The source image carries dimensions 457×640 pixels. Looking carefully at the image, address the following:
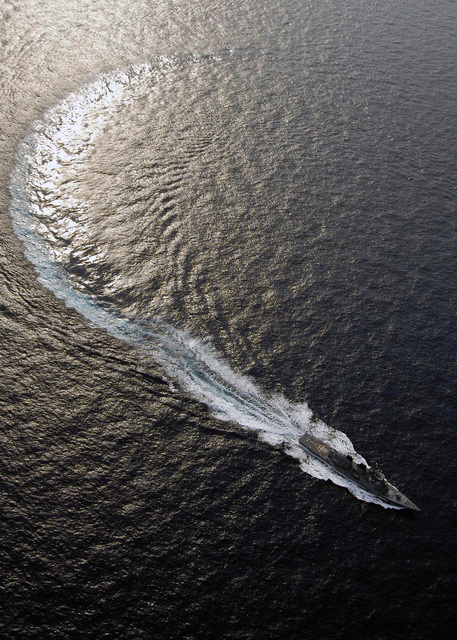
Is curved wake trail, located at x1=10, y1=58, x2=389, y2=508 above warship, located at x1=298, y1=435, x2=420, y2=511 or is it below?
above

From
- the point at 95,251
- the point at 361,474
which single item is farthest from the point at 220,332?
the point at 361,474

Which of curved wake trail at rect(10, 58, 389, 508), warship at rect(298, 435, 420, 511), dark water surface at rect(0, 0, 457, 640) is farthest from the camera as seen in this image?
curved wake trail at rect(10, 58, 389, 508)

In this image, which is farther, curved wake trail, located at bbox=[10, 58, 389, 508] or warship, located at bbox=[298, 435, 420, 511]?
curved wake trail, located at bbox=[10, 58, 389, 508]

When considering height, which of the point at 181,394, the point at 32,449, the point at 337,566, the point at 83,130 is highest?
the point at 83,130

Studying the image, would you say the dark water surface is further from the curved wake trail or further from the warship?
the warship

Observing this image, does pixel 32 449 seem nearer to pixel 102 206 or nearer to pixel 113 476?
pixel 113 476

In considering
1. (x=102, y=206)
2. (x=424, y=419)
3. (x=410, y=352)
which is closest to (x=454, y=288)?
(x=410, y=352)

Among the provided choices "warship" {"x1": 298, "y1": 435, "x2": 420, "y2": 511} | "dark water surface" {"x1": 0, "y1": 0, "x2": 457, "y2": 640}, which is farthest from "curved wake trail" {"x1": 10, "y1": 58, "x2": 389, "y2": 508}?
"warship" {"x1": 298, "y1": 435, "x2": 420, "y2": 511}
